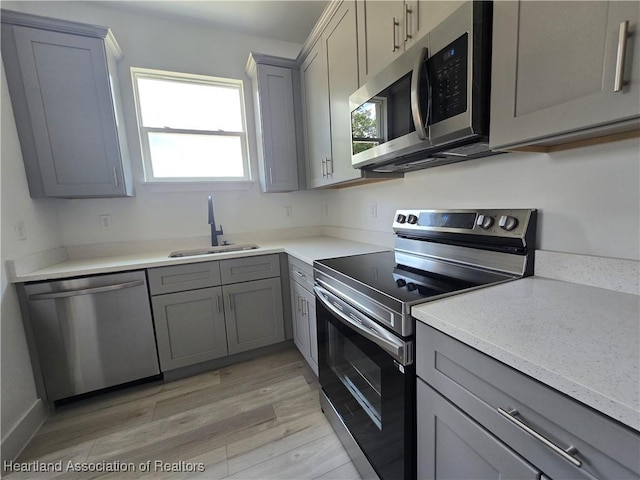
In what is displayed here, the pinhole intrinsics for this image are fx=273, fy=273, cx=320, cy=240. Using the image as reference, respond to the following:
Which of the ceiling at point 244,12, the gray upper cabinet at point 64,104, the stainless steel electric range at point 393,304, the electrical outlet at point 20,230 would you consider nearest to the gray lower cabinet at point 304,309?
the stainless steel electric range at point 393,304

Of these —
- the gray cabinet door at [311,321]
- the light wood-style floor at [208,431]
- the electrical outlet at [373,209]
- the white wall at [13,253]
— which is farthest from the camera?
the electrical outlet at [373,209]

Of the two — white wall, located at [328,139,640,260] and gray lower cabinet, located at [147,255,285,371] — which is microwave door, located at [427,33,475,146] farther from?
gray lower cabinet, located at [147,255,285,371]

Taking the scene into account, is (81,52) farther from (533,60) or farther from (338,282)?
(533,60)

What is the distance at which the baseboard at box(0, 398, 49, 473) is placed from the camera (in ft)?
4.56

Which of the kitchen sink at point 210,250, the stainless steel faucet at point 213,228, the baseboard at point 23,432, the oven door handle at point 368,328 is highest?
the stainless steel faucet at point 213,228

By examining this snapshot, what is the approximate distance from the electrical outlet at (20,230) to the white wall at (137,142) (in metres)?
0.44

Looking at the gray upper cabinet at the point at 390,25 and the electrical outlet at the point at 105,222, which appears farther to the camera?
the electrical outlet at the point at 105,222

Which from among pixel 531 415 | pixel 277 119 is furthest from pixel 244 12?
pixel 531 415

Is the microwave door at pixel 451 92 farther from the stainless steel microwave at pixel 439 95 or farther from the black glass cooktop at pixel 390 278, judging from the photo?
the black glass cooktop at pixel 390 278

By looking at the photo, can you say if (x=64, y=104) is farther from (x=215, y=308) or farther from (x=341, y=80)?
(x=341, y=80)

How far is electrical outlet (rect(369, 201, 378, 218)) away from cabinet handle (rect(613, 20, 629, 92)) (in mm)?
1470

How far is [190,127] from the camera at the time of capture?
98.5 inches

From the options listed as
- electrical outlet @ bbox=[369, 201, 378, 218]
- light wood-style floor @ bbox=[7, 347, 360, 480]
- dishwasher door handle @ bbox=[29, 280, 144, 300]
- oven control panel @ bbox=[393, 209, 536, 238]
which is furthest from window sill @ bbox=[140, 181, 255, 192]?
oven control panel @ bbox=[393, 209, 536, 238]

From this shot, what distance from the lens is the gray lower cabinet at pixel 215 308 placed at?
195cm
